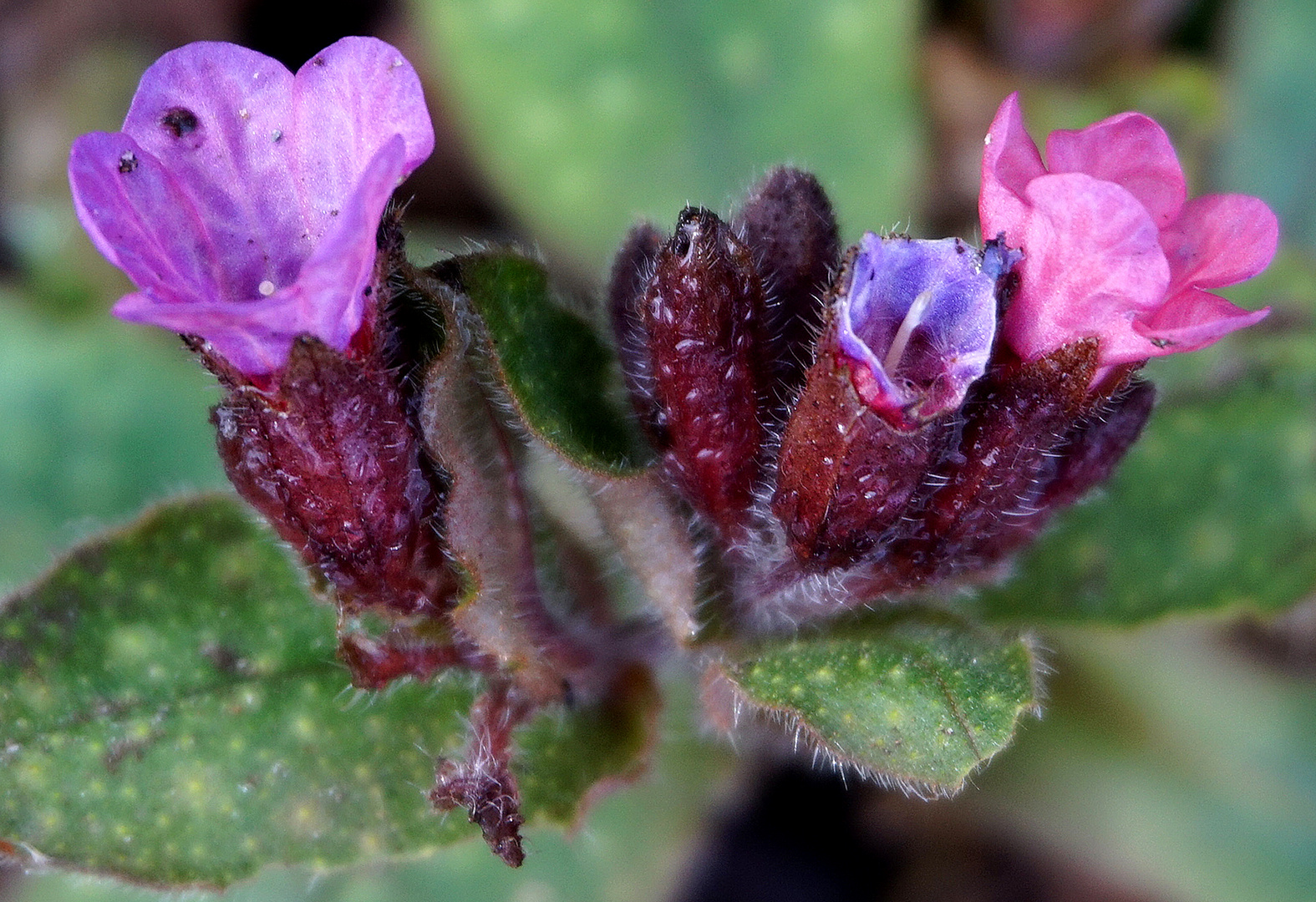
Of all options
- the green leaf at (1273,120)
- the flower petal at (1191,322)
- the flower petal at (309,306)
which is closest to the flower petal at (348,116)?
the flower petal at (309,306)

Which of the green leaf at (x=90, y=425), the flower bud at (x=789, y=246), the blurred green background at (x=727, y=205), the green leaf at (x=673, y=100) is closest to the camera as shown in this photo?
the flower bud at (x=789, y=246)

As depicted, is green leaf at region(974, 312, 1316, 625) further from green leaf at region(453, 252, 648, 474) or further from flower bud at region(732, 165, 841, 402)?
green leaf at region(453, 252, 648, 474)

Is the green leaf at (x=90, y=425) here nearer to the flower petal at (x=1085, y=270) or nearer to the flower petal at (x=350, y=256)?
the flower petal at (x=350, y=256)

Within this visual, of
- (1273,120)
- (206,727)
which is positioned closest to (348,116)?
(206,727)

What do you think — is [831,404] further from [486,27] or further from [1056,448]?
[486,27]

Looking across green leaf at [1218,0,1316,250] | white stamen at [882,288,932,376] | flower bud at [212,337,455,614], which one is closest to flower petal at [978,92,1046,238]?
white stamen at [882,288,932,376]

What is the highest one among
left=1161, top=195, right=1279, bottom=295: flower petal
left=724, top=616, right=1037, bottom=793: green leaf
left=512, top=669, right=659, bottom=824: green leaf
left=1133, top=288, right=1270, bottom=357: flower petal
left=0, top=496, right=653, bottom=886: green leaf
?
left=1161, top=195, right=1279, bottom=295: flower petal
